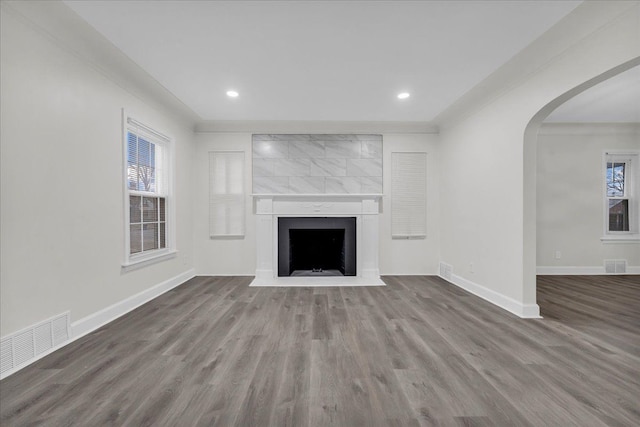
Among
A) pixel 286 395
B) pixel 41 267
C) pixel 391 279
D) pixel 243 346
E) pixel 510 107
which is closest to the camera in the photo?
pixel 286 395

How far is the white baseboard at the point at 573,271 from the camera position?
15.9ft

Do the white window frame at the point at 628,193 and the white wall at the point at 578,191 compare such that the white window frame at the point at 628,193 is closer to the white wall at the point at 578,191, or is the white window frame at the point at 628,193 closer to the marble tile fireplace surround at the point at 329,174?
the white wall at the point at 578,191

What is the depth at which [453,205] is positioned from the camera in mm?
4453

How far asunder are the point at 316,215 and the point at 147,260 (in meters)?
2.55

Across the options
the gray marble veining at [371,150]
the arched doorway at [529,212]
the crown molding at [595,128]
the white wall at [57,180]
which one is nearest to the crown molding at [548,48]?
the arched doorway at [529,212]

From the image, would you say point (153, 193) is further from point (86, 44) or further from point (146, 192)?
point (86, 44)

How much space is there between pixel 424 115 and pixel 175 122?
154 inches

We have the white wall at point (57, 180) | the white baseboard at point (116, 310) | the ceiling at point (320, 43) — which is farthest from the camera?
the white baseboard at point (116, 310)

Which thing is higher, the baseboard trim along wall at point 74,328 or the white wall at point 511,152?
the white wall at point 511,152

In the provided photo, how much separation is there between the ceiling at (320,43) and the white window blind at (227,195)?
130 centimetres

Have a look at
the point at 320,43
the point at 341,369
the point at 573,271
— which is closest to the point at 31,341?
the point at 341,369

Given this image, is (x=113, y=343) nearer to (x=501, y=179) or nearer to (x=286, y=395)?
(x=286, y=395)

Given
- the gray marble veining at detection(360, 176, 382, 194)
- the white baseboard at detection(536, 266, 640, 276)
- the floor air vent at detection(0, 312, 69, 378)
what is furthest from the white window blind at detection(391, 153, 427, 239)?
the floor air vent at detection(0, 312, 69, 378)

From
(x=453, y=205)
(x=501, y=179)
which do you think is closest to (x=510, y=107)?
(x=501, y=179)
